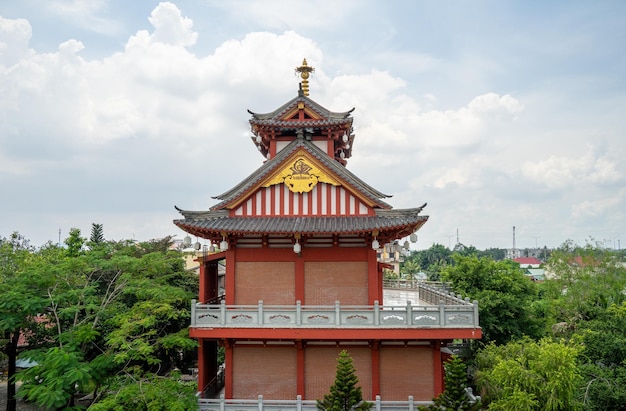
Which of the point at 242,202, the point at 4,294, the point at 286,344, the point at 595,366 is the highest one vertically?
the point at 242,202

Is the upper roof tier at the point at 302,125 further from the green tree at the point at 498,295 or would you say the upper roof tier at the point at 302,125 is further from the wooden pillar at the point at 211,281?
the green tree at the point at 498,295

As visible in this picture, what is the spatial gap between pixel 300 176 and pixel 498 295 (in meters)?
19.8

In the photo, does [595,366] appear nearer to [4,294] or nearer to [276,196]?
[276,196]

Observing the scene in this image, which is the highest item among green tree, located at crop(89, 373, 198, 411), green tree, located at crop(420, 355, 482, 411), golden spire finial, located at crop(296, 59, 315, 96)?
golden spire finial, located at crop(296, 59, 315, 96)

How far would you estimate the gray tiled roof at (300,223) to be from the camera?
53.9 feet

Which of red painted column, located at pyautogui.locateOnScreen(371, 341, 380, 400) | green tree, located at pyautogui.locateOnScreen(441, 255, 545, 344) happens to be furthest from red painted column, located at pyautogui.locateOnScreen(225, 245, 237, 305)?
green tree, located at pyautogui.locateOnScreen(441, 255, 545, 344)

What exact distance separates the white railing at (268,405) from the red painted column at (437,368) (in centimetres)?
83

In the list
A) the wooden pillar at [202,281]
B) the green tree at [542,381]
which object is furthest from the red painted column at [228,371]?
the green tree at [542,381]

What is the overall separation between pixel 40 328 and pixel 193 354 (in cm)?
1523

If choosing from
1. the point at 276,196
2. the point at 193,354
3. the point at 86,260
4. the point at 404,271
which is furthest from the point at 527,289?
the point at 404,271

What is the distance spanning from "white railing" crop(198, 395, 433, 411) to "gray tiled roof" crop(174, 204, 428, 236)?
6363 millimetres

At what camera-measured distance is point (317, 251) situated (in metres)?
17.9

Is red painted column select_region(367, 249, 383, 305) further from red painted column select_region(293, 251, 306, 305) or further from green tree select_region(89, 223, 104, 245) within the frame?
green tree select_region(89, 223, 104, 245)

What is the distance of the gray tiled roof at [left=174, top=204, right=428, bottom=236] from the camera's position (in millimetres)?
16422
